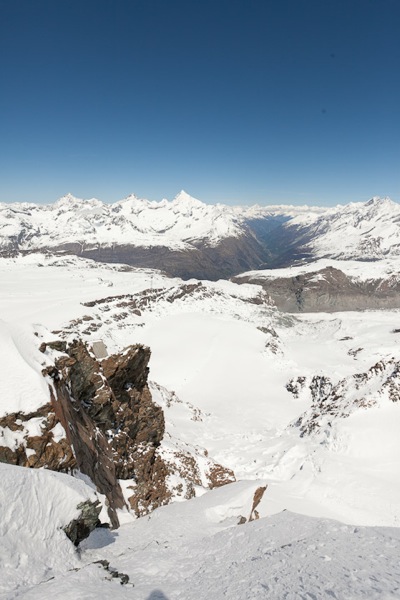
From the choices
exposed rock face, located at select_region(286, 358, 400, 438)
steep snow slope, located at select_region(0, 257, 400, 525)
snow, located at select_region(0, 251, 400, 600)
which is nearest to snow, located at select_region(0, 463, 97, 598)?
snow, located at select_region(0, 251, 400, 600)

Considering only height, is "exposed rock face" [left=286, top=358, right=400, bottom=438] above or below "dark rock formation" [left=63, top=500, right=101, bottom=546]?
below

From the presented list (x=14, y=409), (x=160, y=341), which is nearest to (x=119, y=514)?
(x=14, y=409)

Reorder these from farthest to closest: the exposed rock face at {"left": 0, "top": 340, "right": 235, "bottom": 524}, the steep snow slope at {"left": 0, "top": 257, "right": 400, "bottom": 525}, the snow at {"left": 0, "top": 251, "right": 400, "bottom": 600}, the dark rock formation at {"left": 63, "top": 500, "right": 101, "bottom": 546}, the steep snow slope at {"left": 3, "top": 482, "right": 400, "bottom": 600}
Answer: the steep snow slope at {"left": 0, "top": 257, "right": 400, "bottom": 525} → the exposed rock face at {"left": 0, "top": 340, "right": 235, "bottom": 524} → the dark rock formation at {"left": 63, "top": 500, "right": 101, "bottom": 546} → the snow at {"left": 0, "top": 251, "right": 400, "bottom": 600} → the steep snow slope at {"left": 3, "top": 482, "right": 400, "bottom": 600}

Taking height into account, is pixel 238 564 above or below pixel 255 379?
above

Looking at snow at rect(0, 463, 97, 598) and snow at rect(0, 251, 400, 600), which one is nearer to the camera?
snow at rect(0, 251, 400, 600)

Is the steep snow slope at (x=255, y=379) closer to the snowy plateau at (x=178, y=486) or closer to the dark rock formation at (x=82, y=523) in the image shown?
the snowy plateau at (x=178, y=486)

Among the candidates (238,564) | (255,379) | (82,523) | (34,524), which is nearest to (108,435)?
(82,523)

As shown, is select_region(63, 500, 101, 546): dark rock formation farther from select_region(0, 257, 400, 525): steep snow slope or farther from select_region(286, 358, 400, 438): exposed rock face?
select_region(286, 358, 400, 438): exposed rock face

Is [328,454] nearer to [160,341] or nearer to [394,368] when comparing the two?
[394,368]

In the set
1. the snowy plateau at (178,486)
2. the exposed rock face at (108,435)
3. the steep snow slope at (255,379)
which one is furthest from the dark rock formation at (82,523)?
the steep snow slope at (255,379)

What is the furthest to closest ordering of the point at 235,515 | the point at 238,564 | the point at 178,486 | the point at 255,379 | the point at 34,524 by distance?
the point at 255,379 < the point at 178,486 < the point at 235,515 < the point at 238,564 < the point at 34,524

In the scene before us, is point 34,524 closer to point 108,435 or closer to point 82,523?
point 82,523
